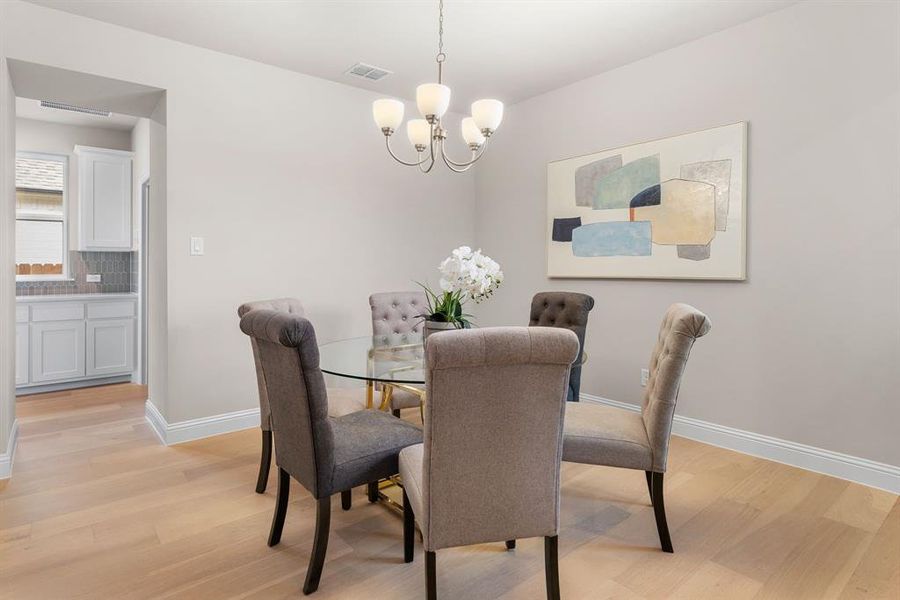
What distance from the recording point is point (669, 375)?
77.2 inches

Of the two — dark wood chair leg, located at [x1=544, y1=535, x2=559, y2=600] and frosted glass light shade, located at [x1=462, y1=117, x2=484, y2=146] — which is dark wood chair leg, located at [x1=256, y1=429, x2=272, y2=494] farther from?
frosted glass light shade, located at [x1=462, y1=117, x2=484, y2=146]

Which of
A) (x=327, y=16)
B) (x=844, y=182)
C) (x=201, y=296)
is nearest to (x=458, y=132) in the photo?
(x=327, y=16)

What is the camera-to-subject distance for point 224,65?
3.43 m

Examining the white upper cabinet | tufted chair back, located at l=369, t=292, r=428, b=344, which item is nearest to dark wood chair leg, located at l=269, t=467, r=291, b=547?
tufted chair back, located at l=369, t=292, r=428, b=344

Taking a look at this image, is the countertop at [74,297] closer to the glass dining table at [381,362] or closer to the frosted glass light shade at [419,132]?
the glass dining table at [381,362]

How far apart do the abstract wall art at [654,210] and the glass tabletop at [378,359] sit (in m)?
1.64

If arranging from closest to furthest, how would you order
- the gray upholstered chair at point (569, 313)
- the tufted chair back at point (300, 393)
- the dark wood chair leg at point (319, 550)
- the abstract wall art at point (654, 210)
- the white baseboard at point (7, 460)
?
1. the tufted chair back at point (300, 393)
2. the dark wood chair leg at point (319, 550)
3. the white baseboard at point (7, 460)
4. the gray upholstered chair at point (569, 313)
5. the abstract wall art at point (654, 210)

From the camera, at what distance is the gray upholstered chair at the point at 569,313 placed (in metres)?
2.87

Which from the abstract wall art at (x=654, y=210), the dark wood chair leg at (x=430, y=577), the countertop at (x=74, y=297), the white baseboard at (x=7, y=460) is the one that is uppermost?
the abstract wall art at (x=654, y=210)

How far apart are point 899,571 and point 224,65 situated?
4479mm

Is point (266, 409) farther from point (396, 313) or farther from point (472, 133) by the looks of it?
point (472, 133)

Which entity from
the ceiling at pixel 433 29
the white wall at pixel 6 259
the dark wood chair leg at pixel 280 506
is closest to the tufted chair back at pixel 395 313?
the dark wood chair leg at pixel 280 506

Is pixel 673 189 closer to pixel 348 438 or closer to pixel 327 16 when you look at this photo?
pixel 327 16

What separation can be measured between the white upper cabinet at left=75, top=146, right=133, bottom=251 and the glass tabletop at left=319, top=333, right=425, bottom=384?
367 centimetres
